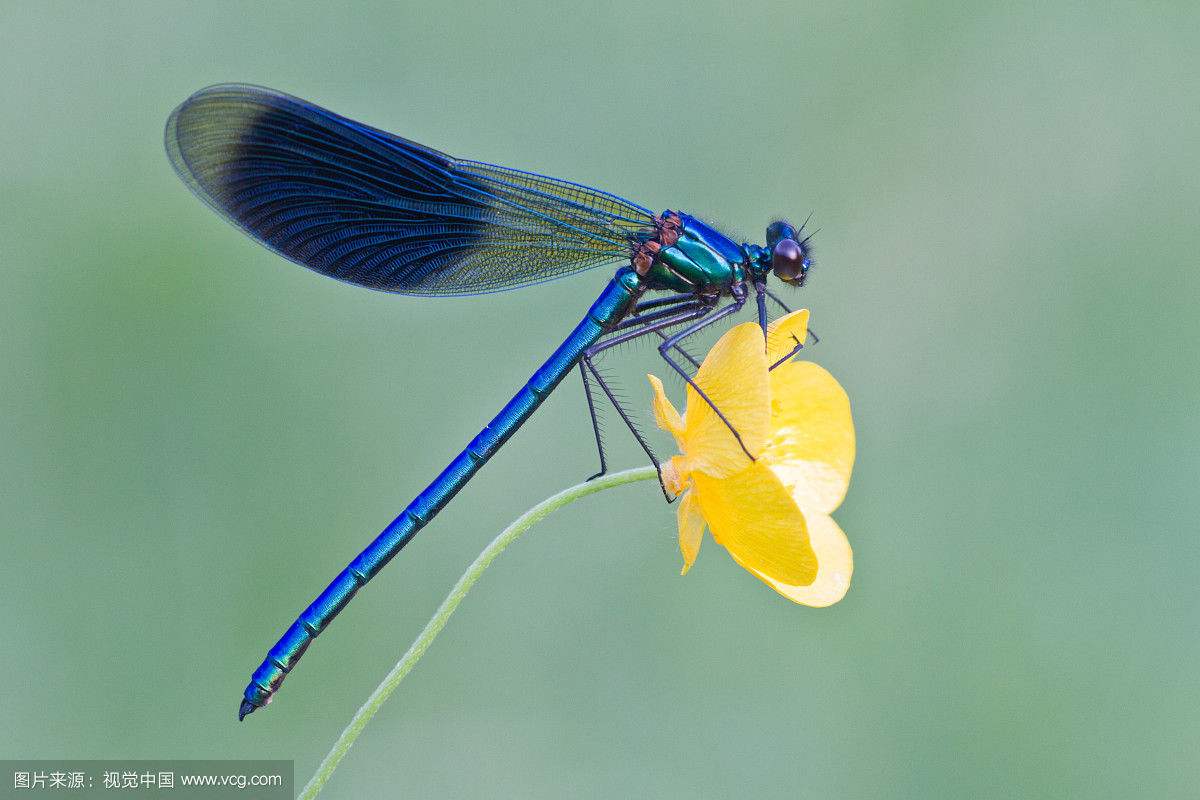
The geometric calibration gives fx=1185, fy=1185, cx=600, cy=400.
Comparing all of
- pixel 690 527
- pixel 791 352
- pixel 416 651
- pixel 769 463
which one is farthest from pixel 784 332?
pixel 416 651

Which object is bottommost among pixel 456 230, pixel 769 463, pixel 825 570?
pixel 825 570

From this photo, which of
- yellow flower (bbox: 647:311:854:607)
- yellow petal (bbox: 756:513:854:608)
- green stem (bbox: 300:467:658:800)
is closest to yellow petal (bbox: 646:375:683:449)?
yellow flower (bbox: 647:311:854:607)

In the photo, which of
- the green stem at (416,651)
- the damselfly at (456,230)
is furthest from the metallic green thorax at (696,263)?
the green stem at (416,651)

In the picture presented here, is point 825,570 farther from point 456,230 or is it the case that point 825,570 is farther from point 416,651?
point 456,230

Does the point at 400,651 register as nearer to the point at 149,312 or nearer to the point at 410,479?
the point at 410,479

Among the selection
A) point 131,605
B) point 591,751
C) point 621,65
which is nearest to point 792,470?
point 591,751

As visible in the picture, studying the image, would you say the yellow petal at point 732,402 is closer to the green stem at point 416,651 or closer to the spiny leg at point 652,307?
the green stem at point 416,651
